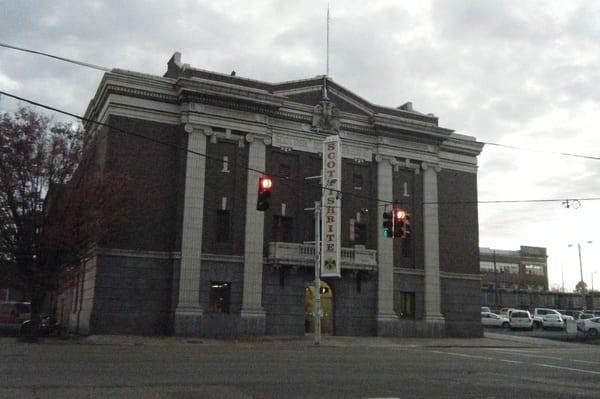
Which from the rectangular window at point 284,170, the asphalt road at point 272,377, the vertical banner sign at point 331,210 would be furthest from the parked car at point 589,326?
the asphalt road at point 272,377

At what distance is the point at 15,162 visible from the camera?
29.5 meters

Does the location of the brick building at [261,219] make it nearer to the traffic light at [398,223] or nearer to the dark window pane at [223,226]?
the dark window pane at [223,226]

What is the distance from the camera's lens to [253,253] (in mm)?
36812

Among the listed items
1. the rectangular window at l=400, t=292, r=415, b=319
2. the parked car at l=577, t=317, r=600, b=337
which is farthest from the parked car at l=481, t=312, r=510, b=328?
the rectangular window at l=400, t=292, r=415, b=319

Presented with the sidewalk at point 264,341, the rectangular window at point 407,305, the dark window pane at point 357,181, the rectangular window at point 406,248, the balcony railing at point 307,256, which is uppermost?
the dark window pane at point 357,181

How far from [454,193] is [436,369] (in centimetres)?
2733

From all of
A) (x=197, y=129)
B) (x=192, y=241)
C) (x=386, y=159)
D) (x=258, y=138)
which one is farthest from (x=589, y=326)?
(x=197, y=129)

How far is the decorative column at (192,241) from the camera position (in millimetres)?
34406

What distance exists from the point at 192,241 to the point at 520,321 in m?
34.1

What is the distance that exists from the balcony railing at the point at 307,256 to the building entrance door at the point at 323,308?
2183 millimetres

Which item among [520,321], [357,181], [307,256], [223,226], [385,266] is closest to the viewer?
[223,226]

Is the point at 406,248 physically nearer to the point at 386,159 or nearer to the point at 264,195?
the point at 386,159

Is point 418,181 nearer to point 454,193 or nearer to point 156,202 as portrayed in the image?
point 454,193

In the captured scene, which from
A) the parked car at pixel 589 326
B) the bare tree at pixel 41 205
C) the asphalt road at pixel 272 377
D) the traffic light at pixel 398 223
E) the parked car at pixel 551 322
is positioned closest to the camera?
A: the asphalt road at pixel 272 377
